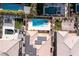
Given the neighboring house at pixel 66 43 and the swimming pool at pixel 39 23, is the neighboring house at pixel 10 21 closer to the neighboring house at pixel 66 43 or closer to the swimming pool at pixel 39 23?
the swimming pool at pixel 39 23

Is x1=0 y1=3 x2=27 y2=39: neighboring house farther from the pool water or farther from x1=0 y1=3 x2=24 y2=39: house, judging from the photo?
the pool water

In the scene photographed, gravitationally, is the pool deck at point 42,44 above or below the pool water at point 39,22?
below

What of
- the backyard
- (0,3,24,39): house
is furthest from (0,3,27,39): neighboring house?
the backyard

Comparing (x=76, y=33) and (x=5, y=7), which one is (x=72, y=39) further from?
(x=5, y=7)

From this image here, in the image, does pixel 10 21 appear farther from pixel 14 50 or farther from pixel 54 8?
pixel 54 8

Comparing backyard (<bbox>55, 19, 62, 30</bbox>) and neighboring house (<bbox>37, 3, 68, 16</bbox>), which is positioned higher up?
neighboring house (<bbox>37, 3, 68, 16</bbox>)

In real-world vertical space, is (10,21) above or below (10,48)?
above

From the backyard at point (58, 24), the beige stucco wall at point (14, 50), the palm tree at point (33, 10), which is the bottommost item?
the beige stucco wall at point (14, 50)

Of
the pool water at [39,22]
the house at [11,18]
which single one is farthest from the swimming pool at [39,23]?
the house at [11,18]

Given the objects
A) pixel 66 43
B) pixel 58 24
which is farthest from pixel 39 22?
pixel 66 43

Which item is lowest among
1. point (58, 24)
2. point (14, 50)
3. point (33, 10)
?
point (14, 50)

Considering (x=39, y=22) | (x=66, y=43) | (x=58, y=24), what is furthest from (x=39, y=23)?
(x=66, y=43)

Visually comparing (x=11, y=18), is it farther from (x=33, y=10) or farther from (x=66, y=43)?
(x=66, y=43)

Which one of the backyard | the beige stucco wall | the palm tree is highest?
the palm tree
